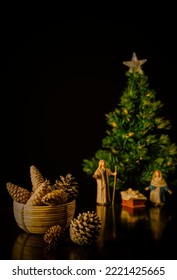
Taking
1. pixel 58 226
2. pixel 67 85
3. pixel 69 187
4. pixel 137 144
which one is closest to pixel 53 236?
pixel 58 226

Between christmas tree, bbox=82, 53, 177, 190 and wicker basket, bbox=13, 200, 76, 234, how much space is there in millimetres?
685

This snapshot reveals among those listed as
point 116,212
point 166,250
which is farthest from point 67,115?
point 166,250

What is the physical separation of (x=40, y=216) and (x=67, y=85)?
4.14 feet

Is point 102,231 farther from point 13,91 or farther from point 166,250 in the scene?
point 13,91

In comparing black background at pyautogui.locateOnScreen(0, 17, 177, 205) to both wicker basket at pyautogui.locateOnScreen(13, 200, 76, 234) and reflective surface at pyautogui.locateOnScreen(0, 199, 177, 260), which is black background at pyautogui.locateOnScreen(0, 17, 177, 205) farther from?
wicker basket at pyautogui.locateOnScreen(13, 200, 76, 234)

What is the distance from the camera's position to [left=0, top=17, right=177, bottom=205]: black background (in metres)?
2.28

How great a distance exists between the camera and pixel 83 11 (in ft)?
7.57

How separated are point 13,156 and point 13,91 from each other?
15.4 inches

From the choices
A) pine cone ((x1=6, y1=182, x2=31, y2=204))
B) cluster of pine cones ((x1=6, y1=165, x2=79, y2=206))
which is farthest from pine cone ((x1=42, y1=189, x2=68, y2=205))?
pine cone ((x1=6, y1=182, x2=31, y2=204))

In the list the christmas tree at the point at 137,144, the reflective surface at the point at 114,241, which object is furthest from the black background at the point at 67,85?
the reflective surface at the point at 114,241

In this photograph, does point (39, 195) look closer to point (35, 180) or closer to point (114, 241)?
point (35, 180)

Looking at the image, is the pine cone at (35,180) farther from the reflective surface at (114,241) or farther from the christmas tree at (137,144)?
the christmas tree at (137,144)

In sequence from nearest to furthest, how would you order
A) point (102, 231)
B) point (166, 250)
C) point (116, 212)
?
point (166, 250)
point (102, 231)
point (116, 212)

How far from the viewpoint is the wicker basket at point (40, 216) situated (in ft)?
3.97
